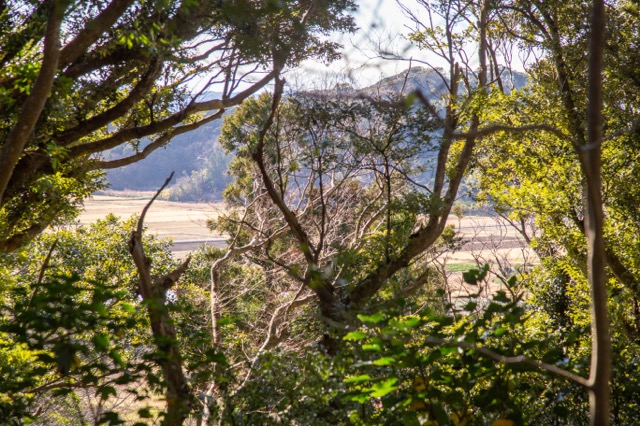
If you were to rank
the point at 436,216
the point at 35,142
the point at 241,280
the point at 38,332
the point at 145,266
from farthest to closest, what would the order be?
the point at 241,280, the point at 436,216, the point at 35,142, the point at 145,266, the point at 38,332

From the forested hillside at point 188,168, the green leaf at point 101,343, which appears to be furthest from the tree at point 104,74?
the forested hillside at point 188,168

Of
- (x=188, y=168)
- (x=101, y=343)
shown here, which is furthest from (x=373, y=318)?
(x=188, y=168)

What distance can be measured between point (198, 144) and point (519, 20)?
26.5 metres

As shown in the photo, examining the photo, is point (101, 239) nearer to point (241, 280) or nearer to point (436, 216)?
point (241, 280)

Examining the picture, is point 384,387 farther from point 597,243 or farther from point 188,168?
point 188,168

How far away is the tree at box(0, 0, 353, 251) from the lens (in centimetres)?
427

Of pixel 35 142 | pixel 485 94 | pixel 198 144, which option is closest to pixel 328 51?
pixel 485 94

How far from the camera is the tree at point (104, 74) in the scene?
4.27m

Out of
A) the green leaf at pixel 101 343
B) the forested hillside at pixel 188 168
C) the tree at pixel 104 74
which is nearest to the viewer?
the green leaf at pixel 101 343

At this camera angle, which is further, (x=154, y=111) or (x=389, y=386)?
(x=154, y=111)

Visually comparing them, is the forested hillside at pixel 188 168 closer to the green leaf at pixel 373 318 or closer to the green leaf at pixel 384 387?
the green leaf at pixel 373 318

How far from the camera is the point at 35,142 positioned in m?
5.44

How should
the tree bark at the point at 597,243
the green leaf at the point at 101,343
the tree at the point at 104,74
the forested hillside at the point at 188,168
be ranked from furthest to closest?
the forested hillside at the point at 188,168, the tree at the point at 104,74, the green leaf at the point at 101,343, the tree bark at the point at 597,243

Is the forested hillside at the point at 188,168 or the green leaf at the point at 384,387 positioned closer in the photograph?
the green leaf at the point at 384,387
